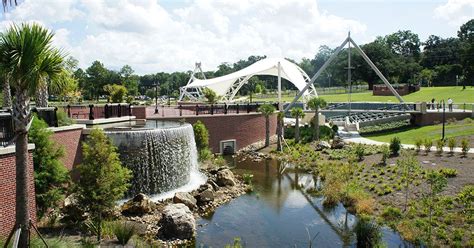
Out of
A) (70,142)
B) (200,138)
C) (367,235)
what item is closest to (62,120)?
(70,142)

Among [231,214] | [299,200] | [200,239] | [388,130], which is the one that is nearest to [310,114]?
[388,130]

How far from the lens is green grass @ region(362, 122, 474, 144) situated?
99.5ft

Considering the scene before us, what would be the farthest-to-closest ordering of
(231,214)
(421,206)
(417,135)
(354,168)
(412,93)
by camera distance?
1. (412,93)
2. (417,135)
3. (354,168)
4. (231,214)
5. (421,206)

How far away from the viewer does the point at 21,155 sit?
815cm

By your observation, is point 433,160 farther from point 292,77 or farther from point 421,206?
point 292,77

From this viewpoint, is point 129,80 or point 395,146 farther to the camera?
point 129,80

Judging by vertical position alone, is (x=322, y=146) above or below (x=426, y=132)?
below

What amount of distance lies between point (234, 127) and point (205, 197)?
520 inches

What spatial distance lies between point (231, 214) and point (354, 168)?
30.8 ft

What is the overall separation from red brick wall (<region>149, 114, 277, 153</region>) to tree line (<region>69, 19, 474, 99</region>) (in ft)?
110

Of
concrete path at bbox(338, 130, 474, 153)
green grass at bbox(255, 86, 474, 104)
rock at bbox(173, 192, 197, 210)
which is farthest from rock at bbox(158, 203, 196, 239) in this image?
green grass at bbox(255, 86, 474, 104)

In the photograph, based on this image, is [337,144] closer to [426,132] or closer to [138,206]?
[426,132]

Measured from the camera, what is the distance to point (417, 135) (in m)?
32.7

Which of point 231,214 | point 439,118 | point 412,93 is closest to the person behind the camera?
point 231,214
